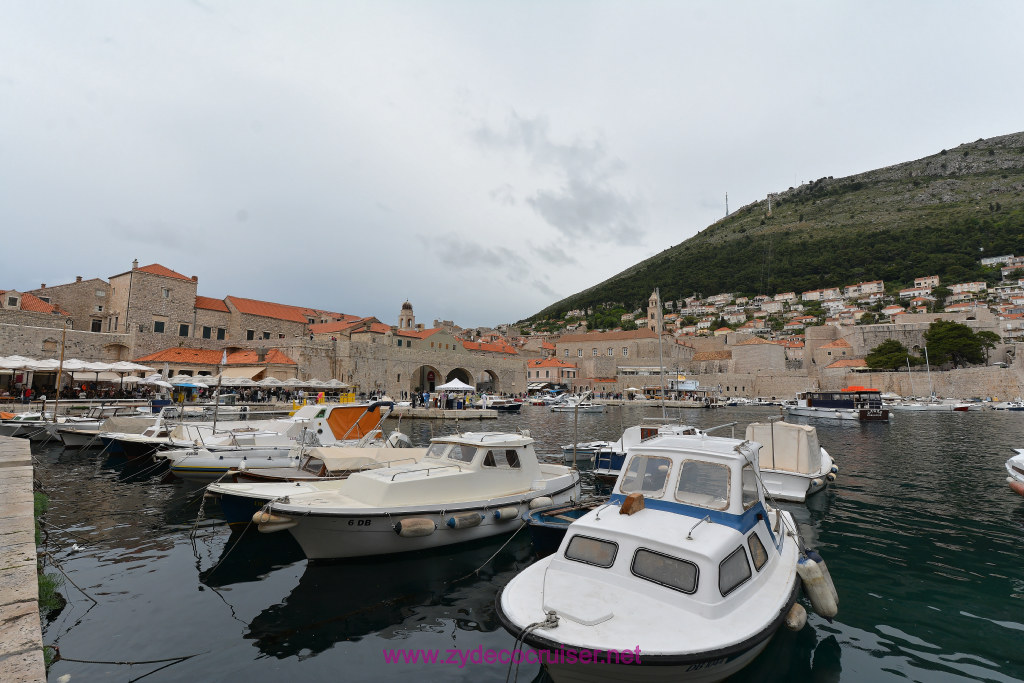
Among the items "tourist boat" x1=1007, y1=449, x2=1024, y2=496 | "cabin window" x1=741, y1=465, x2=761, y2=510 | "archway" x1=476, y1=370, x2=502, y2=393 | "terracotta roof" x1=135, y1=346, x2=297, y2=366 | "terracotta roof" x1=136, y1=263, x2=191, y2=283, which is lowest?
"tourist boat" x1=1007, y1=449, x2=1024, y2=496

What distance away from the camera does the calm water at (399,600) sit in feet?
14.9

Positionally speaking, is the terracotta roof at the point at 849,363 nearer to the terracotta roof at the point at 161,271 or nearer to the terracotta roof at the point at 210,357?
the terracotta roof at the point at 210,357

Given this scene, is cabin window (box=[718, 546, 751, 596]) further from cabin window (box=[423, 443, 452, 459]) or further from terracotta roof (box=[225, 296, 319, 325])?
terracotta roof (box=[225, 296, 319, 325])

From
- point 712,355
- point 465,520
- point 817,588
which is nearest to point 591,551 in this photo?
point 817,588

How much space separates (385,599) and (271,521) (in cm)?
188

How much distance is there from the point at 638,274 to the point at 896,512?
145048mm

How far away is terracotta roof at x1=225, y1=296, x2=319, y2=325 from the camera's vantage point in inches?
1661

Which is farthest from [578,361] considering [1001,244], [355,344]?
[1001,244]

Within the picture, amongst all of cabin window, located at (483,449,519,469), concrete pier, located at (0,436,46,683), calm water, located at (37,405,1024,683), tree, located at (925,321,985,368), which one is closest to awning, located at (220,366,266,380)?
calm water, located at (37,405,1024,683)

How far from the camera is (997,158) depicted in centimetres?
12069

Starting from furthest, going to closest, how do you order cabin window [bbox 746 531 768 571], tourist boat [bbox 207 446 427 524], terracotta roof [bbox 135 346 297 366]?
terracotta roof [bbox 135 346 297 366], tourist boat [bbox 207 446 427 524], cabin window [bbox 746 531 768 571]

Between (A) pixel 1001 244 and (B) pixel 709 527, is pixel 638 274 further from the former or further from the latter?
(B) pixel 709 527

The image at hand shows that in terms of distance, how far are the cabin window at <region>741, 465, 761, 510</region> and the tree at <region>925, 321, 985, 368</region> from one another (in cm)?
6977

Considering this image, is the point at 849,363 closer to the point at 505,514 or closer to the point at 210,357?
the point at 505,514
